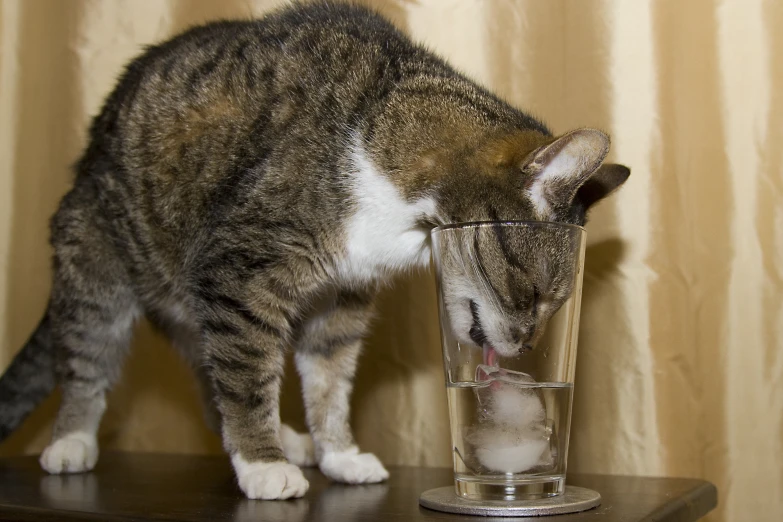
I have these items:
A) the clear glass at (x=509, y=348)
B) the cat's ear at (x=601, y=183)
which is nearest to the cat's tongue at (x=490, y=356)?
the clear glass at (x=509, y=348)

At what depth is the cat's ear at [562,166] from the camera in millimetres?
Result: 993

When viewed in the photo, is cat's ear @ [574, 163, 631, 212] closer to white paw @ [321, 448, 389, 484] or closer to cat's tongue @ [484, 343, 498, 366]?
cat's tongue @ [484, 343, 498, 366]

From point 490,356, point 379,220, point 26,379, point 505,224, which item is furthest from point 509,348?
point 26,379

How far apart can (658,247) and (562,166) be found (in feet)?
1.59

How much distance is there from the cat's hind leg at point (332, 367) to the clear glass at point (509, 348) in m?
0.33

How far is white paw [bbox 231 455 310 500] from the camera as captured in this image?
3.58 ft

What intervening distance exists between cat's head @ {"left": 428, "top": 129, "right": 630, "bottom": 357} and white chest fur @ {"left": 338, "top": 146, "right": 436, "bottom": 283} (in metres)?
0.11

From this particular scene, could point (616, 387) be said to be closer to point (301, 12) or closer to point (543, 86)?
point (543, 86)

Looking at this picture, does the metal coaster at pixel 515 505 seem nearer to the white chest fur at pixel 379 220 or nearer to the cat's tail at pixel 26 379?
the white chest fur at pixel 379 220

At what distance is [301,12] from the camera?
Answer: 1367mm

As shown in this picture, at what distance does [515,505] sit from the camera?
0.94 metres

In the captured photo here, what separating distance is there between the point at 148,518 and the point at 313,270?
16.0 inches

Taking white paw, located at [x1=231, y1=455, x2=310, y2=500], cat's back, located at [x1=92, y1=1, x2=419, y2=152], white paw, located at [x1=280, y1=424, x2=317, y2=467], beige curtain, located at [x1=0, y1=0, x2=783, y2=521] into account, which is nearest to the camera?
white paw, located at [x1=231, y1=455, x2=310, y2=500]

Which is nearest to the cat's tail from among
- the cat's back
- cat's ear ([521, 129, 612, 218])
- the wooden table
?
the wooden table
